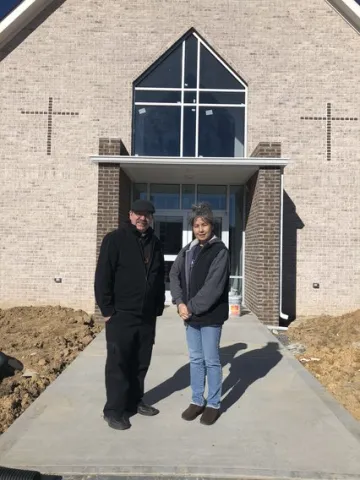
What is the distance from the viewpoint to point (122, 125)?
10672 millimetres

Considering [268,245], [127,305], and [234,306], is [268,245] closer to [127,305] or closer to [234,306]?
[234,306]

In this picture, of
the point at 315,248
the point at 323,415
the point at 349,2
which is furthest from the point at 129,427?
the point at 349,2

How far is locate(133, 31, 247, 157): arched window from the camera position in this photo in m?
10.6

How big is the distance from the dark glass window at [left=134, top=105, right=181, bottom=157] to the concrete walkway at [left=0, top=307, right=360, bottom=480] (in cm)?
635

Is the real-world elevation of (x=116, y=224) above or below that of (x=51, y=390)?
above

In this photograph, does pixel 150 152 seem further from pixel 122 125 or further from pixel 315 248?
pixel 315 248

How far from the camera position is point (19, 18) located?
1042 centimetres

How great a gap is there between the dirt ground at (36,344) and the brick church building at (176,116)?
83 cm

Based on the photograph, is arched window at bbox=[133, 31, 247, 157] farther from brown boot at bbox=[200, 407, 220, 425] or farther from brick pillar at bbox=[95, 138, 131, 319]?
brown boot at bbox=[200, 407, 220, 425]

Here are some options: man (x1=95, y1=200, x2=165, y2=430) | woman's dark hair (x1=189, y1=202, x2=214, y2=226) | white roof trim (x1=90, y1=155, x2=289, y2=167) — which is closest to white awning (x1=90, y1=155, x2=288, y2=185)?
white roof trim (x1=90, y1=155, x2=289, y2=167)

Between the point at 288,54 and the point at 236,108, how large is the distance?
1.81m

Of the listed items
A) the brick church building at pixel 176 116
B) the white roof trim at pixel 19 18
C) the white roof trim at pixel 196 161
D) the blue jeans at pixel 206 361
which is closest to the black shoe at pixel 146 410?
the blue jeans at pixel 206 361

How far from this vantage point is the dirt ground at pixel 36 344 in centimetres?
477

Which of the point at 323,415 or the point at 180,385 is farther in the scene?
the point at 180,385
